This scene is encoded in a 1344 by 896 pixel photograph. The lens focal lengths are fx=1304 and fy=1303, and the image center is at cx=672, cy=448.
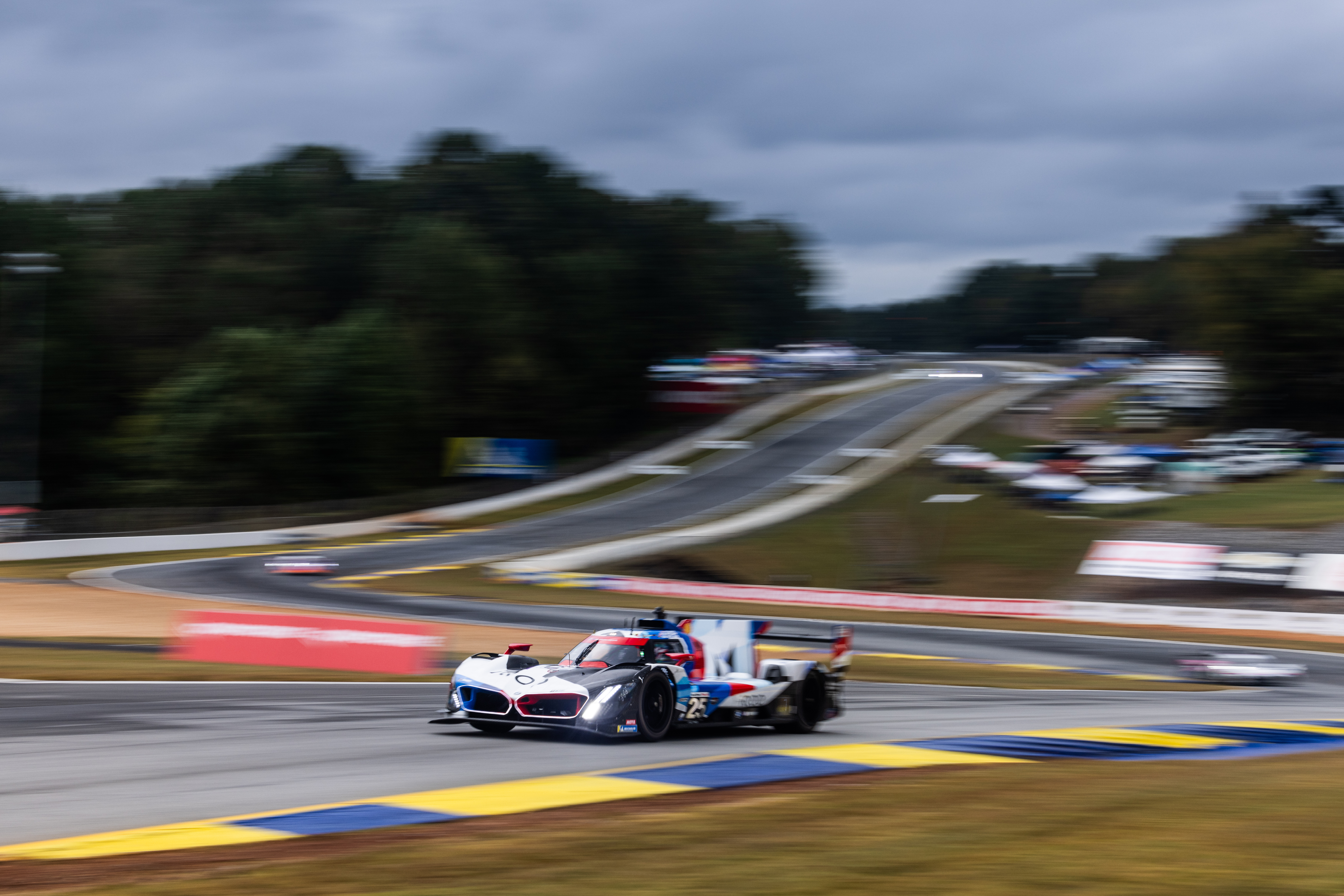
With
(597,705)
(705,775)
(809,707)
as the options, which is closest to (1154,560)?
(809,707)

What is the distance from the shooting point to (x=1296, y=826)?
27.4ft

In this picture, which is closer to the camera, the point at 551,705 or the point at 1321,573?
the point at 551,705

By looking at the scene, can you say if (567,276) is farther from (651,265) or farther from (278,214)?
(278,214)

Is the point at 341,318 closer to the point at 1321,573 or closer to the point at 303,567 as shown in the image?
the point at 303,567

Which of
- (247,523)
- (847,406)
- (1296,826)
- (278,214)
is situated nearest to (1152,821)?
(1296,826)

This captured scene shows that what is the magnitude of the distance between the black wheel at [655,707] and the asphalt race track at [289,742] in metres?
0.16

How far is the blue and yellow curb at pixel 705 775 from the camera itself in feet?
Result: 24.9

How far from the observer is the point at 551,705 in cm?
1152

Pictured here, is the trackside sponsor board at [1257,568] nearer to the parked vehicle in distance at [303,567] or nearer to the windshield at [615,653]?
the parked vehicle in distance at [303,567]

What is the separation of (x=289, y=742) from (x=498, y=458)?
59.0 m

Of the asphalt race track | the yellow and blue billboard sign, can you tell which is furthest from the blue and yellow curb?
the yellow and blue billboard sign

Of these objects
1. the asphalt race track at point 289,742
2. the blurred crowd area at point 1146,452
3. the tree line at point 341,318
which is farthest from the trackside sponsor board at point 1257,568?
the tree line at point 341,318

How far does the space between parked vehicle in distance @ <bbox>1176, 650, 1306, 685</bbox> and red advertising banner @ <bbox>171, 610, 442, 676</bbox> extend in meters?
13.7

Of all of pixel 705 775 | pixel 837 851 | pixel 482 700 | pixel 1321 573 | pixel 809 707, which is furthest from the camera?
pixel 1321 573
